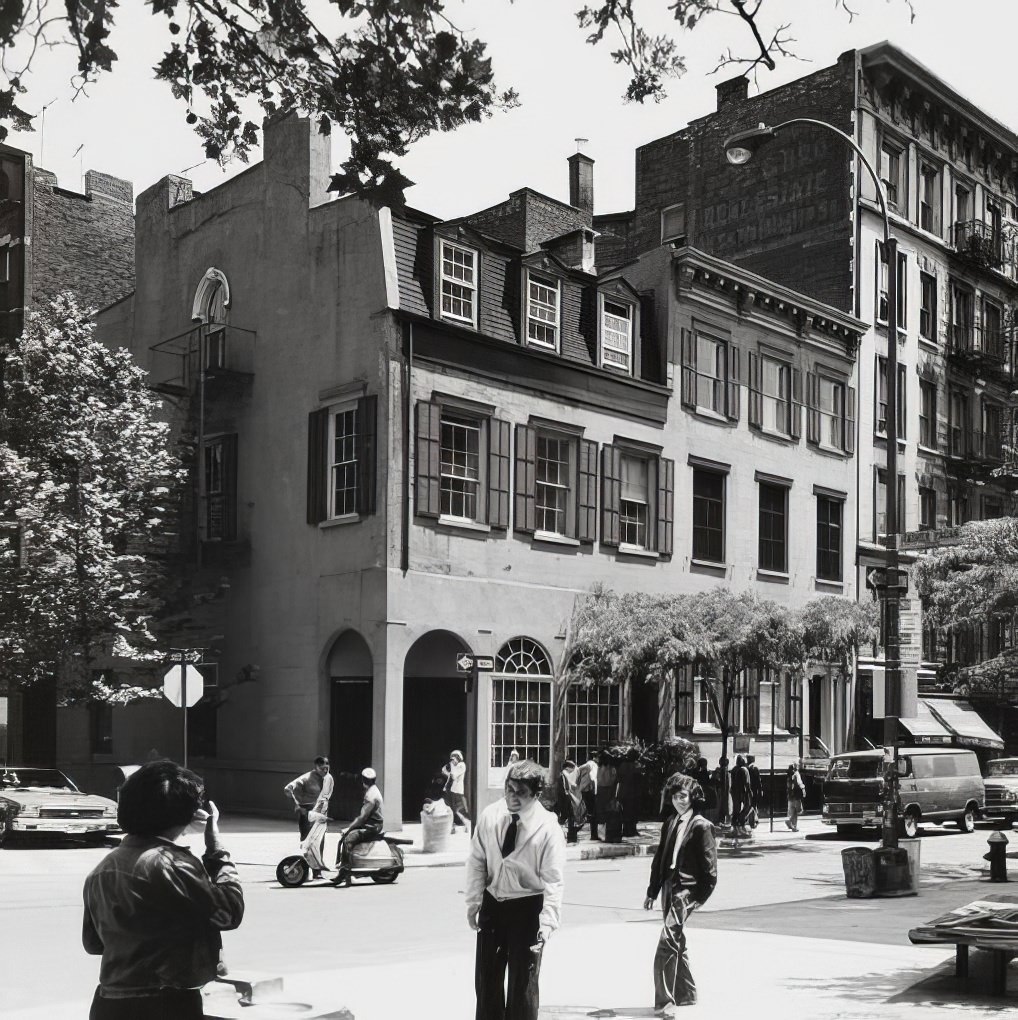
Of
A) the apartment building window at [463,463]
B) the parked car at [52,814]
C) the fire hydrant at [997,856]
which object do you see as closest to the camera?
the fire hydrant at [997,856]

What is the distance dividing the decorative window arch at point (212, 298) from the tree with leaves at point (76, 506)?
310 centimetres

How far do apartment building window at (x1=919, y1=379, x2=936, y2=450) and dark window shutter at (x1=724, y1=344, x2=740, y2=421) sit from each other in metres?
9.57

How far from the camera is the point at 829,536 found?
38594mm

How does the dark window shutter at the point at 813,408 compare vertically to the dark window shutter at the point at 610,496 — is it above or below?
above

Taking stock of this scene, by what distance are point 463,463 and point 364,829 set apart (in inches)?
462

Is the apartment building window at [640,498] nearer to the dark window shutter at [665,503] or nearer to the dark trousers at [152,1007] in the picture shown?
the dark window shutter at [665,503]

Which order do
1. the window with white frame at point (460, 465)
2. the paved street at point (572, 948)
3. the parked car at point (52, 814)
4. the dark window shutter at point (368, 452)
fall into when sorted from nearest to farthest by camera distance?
the paved street at point (572, 948), the parked car at point (52, 814), the dark window shutter at point (368, 452), the window with white frame at point (460, 465)

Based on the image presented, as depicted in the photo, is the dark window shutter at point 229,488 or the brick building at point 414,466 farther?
the dark window shutter at point 229,488

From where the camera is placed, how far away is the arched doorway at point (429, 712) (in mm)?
28641

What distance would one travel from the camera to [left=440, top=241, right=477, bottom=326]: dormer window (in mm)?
28859

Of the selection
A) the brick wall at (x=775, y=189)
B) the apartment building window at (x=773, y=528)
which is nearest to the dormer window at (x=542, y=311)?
the apartment building window at (x=773, y=528)

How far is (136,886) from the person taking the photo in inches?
197

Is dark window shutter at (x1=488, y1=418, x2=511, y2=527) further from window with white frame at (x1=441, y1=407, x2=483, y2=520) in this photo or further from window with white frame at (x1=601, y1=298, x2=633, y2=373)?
window with white frame at (x1=601, y1=298, x2=633, y2=373)

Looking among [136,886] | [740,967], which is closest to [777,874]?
[740,967]
